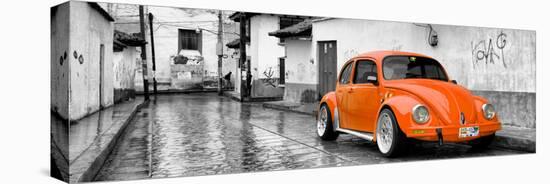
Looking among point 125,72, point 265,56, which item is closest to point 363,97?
point 125,72

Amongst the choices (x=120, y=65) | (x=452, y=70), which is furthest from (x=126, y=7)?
(x=452, y=70)

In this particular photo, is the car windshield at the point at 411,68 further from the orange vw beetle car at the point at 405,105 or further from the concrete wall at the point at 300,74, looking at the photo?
the concrete wall at the point at 300,74

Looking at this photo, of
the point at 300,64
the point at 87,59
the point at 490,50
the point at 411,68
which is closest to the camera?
the point at 87,59

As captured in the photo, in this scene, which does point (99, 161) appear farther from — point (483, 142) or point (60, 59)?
point (483, 142)

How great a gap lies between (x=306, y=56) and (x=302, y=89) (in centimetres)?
73

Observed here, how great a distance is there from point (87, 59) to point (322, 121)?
4.02 meters

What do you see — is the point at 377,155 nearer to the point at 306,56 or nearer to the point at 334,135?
the point at 334,135

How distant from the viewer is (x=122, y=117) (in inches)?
370

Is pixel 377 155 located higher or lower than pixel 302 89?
lower

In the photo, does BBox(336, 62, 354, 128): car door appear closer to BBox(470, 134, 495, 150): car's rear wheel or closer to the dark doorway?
the dark doorway

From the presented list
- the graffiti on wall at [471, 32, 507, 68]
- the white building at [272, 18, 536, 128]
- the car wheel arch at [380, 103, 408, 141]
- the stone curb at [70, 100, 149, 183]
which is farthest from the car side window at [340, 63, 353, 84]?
the stone curb at [70, 100, 149, 183]

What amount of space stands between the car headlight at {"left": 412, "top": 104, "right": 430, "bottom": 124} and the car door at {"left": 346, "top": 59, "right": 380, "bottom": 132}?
2.43 feet

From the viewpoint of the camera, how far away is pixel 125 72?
7586mm

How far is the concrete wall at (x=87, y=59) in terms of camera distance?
19.4ft
